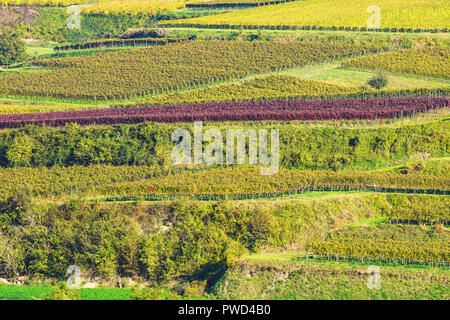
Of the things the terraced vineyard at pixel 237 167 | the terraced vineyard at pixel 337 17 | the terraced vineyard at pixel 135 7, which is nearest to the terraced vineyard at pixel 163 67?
the terraced vineyard at pixel 237 167

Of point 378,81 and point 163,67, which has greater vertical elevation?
point 163,67

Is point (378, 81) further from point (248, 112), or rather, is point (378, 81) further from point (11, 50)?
point (11, 50)

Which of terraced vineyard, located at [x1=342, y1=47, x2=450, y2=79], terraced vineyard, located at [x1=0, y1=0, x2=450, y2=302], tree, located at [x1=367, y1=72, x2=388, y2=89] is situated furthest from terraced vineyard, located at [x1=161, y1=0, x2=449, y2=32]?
tree, located at [x1=367, y1=72, x2=388, y2=89]

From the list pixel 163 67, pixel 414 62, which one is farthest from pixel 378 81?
pixel 163 67

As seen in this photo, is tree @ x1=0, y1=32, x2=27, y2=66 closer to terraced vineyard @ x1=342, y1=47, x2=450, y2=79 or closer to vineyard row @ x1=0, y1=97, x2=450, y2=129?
vineyard row @ x1=0, y1=97, x2=450, y2=129

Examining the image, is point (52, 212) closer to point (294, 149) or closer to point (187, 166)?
point (187, 166)

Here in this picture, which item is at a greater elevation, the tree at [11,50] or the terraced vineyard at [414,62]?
the tree at [11,50]

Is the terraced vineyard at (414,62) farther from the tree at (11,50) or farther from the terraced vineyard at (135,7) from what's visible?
the tree at (11,50)
